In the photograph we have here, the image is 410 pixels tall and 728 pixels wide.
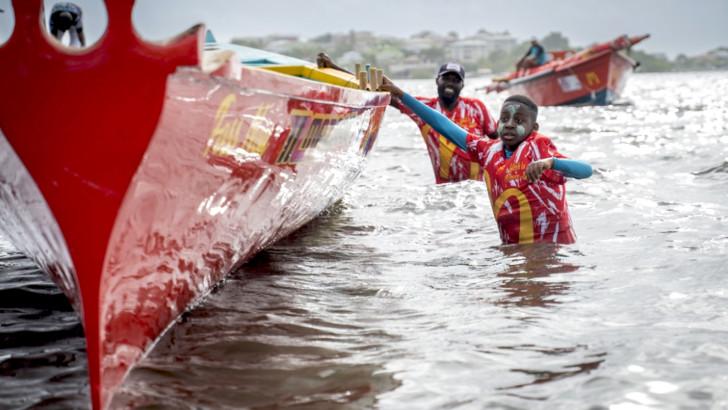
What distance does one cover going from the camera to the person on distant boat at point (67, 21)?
5.08 metres

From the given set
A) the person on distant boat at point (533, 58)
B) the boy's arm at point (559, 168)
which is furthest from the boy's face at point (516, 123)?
the person on distant boat at point (533, 58)

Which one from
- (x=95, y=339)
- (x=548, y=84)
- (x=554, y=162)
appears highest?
(x=548, y=84)

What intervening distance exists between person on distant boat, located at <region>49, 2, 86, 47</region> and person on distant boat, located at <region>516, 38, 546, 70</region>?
24055 mm

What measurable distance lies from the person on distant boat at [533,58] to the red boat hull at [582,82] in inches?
29.8

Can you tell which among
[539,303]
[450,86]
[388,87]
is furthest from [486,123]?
[539,303]

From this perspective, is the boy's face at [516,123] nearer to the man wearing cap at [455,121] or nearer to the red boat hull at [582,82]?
the man wearing cap at [455,121]

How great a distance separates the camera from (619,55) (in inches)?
1027

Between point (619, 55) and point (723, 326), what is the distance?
23979mm

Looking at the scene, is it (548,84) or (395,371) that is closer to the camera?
(395,371)

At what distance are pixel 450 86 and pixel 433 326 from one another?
12.7 ft

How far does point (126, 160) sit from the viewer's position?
8.57 feet

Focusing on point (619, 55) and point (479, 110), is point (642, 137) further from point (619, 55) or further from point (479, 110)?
point (619, 55)

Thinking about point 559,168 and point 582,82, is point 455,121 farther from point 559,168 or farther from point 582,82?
point 582,82

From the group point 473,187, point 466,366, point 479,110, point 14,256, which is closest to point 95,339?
point 466,366
